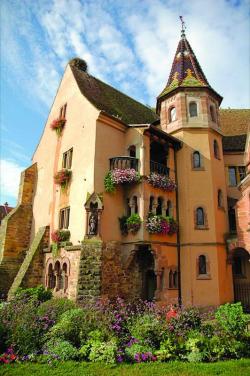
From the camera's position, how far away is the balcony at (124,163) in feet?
59.6

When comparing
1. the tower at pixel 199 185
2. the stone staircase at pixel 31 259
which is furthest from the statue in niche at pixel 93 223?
the tower at pixel 199 185

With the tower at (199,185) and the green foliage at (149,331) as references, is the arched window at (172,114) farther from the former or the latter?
the green foliage at (149,331)

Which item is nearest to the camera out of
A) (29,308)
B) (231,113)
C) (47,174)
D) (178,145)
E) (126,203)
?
(29,308)

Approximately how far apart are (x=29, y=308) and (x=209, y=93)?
1898cm

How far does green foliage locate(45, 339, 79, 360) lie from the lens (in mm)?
8664

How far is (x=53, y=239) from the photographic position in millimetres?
19250

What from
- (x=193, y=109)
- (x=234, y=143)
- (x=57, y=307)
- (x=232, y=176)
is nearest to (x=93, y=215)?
(x=57, y=307)

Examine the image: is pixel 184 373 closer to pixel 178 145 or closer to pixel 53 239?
pixel 53 239

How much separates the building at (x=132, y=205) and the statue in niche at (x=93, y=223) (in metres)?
0.06

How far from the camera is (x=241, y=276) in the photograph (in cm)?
2089

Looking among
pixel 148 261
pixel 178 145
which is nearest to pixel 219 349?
pixel 148 261

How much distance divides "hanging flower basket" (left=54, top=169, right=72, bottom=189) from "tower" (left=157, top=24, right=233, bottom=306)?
766cm

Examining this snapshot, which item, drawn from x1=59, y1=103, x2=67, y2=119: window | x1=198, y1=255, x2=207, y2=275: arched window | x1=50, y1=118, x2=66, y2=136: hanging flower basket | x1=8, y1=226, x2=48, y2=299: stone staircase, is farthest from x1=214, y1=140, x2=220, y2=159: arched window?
x1=8, y1=226, x2=48, y2=299: stone staircase

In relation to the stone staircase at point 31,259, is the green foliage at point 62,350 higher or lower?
lower
